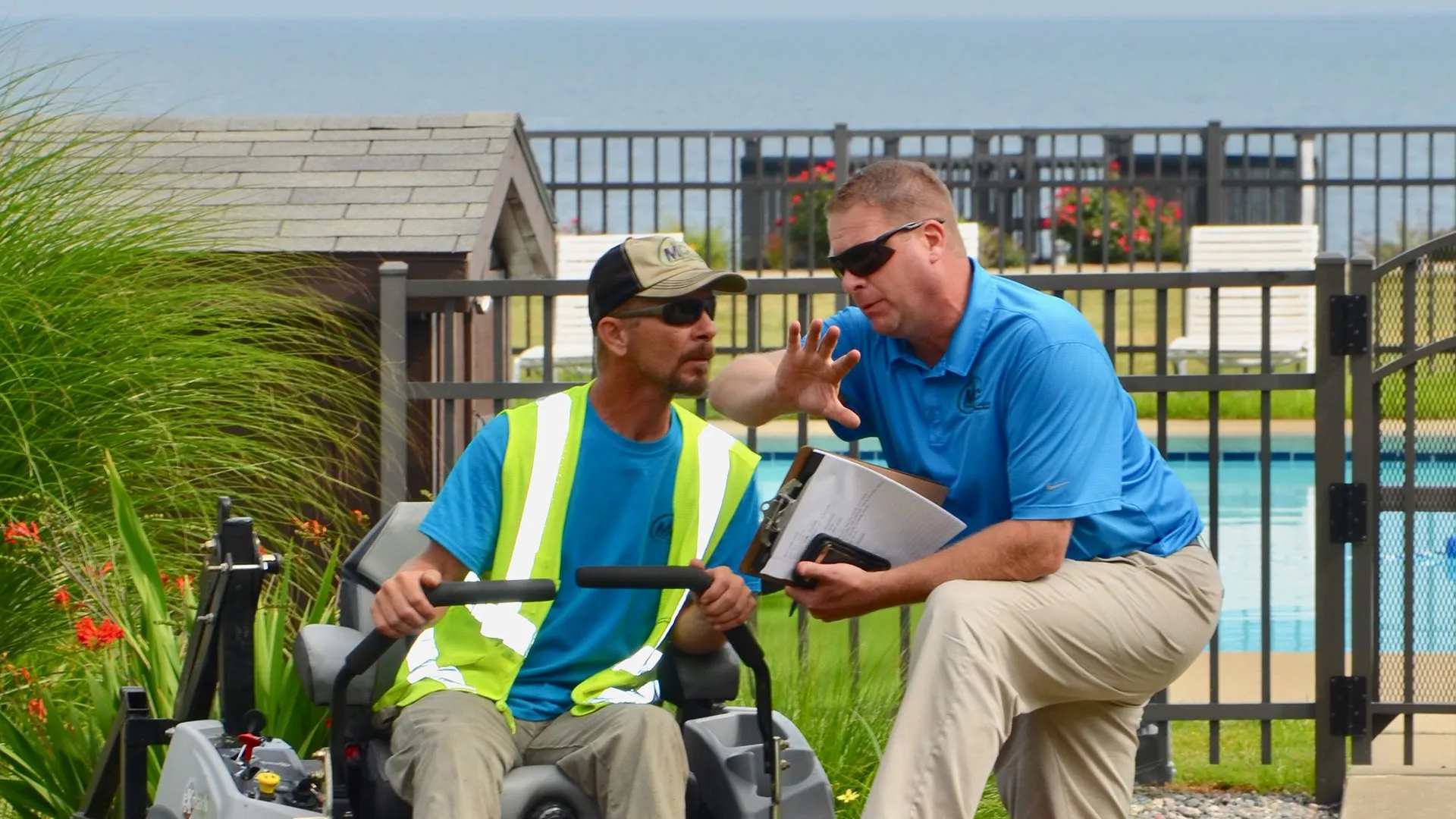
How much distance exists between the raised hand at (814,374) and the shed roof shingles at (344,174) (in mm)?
2660

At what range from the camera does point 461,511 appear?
3289mm

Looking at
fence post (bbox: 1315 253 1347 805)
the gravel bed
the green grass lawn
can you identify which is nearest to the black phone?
the green grass lawn

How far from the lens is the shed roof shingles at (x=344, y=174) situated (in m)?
6.00

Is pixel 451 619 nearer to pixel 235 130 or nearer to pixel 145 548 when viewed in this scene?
pixel 145 548

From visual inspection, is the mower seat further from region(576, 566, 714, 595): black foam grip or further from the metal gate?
the metal gate

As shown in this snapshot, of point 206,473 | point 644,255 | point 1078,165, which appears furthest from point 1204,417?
point 644,255

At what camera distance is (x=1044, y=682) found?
10.7ft

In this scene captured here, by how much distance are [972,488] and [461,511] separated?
0.94 metres

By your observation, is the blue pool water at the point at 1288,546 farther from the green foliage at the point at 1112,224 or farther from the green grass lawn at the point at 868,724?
the green foliage at the point at 1112,224

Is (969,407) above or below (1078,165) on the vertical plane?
below

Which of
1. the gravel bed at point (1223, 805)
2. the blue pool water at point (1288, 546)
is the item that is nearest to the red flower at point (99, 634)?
the gravel bed at point (1223, 805)

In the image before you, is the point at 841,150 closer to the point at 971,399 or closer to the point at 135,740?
the point at 971,399

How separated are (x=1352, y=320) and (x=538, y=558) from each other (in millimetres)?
2743

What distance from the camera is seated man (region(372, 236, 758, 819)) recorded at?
10.7 ft
